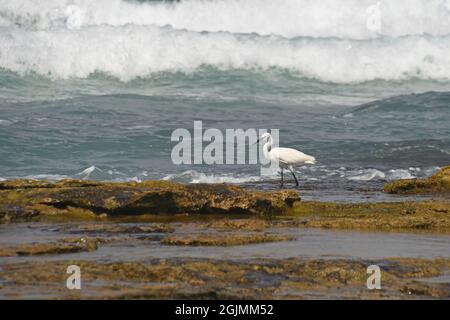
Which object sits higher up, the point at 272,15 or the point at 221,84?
the point at 272,15

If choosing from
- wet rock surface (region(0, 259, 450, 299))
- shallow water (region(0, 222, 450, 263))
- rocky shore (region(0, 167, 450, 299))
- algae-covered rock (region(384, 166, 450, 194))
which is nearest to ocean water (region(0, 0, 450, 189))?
algae-covered rock (region(384, 166, 450, 194))

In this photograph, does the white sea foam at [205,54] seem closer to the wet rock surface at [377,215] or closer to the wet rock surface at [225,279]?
the wet rock surface at [377,215]

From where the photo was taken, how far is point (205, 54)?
30.0 m

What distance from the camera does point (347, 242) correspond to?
7750mm

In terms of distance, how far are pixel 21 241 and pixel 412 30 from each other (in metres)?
28.7

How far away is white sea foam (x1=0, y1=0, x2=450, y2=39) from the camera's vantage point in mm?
31859

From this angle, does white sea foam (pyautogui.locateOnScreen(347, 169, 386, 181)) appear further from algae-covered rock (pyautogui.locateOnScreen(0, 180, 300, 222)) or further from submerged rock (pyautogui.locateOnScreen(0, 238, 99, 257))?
submerged rock (pyautogui.locateOnScreen(0, 238, 99, 257))

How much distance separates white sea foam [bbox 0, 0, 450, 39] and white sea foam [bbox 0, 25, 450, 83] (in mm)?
1025

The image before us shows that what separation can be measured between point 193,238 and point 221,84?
20007mm

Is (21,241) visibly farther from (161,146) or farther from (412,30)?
(412,30)

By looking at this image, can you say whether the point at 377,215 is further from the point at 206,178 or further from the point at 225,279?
the point at 206,178

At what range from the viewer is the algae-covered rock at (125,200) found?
8.83 meters

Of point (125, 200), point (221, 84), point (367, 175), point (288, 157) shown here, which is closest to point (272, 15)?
point (221, 84)

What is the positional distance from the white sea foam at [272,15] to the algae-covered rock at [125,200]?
22251 mm
